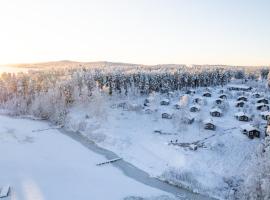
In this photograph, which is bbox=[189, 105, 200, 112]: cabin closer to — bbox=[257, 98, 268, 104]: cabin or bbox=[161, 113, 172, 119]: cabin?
bbox=[161, 113, 172, 119]: cabin

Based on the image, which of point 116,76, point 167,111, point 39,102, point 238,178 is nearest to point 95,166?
point 238,178

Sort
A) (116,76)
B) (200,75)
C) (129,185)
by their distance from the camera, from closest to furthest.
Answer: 1. (129,185)
2. (116,76)
3. (200,75)

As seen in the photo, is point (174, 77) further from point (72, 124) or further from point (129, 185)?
point (129, 185)

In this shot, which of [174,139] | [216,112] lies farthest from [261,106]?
[174,139]

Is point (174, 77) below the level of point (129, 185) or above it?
above

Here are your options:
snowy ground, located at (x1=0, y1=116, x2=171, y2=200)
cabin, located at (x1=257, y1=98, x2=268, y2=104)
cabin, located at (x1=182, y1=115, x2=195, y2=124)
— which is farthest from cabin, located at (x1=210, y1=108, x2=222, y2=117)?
snowy ground, located at (x1=0, y1=116, x2=171, y2=200)
